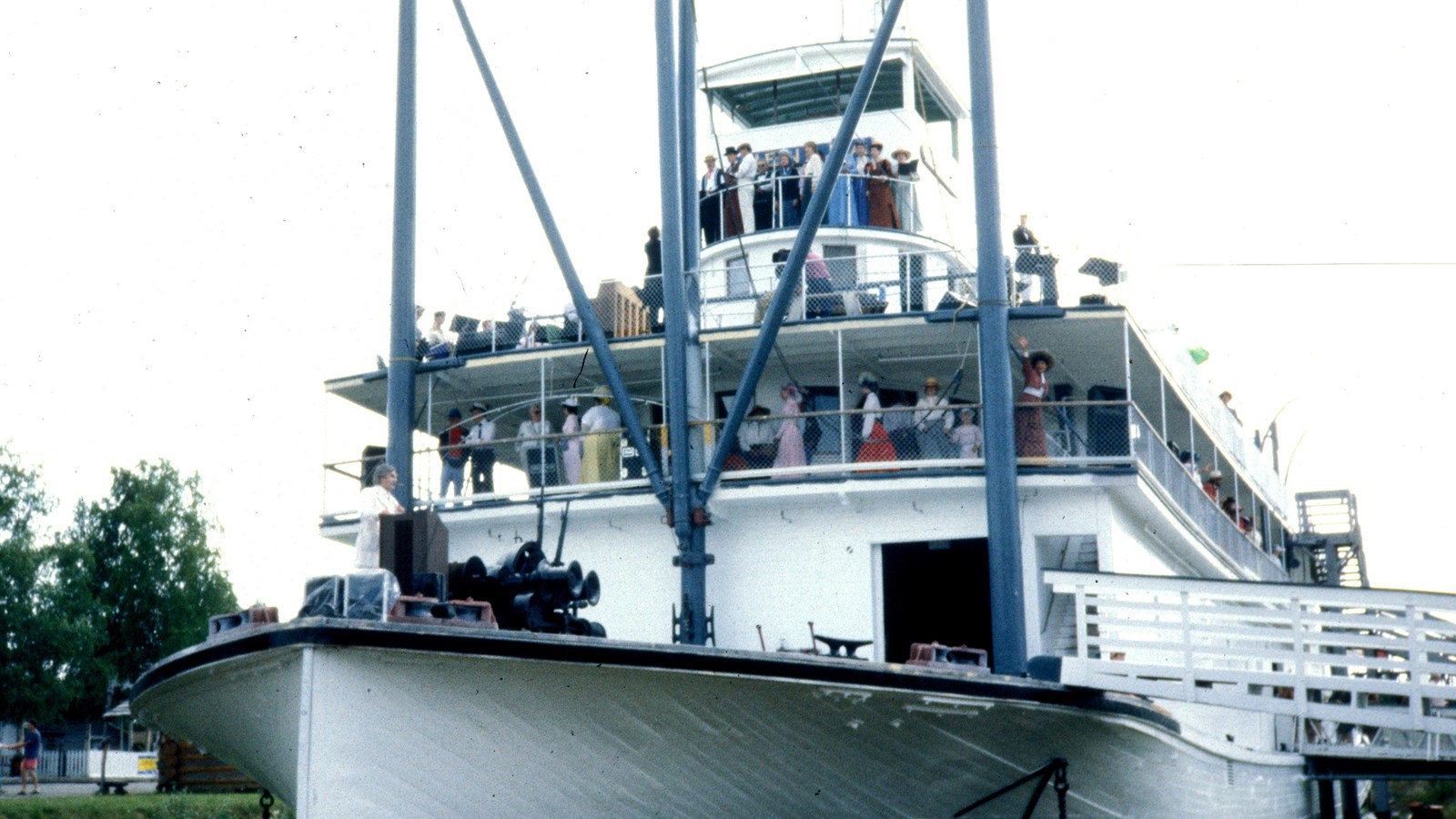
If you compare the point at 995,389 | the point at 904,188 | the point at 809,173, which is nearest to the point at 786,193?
the point at 809,173

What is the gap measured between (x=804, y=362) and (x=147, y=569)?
40.5 meters

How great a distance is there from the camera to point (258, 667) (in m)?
9.98

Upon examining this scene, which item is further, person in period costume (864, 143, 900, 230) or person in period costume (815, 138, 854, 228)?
person in period costume (864, 143, 900, 230)

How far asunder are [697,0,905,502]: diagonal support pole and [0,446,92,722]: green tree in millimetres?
34982

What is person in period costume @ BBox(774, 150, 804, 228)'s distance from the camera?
18.4 meters

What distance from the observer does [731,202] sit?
19.1 m

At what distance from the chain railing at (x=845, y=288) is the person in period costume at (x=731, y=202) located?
0.38 meters

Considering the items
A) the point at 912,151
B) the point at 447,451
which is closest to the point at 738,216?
the point at 912,151

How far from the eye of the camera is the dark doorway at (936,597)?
61.8ft

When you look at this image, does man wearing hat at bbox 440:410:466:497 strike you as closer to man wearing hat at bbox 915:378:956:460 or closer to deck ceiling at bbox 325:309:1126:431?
deck ceiling at bbox 325:309:1126:431

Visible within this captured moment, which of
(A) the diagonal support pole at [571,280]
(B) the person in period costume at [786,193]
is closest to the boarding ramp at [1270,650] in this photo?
(A) the diagonal support pole at [571,280]

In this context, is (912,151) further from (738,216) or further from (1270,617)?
(1270,617)

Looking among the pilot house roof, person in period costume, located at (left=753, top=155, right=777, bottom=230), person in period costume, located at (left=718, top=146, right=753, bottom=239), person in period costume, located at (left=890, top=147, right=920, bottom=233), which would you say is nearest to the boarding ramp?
person in period costume, located at (left=890, top=147, right=920, bottom=233)

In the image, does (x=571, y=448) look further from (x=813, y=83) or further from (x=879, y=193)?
(x=813, y=83)
